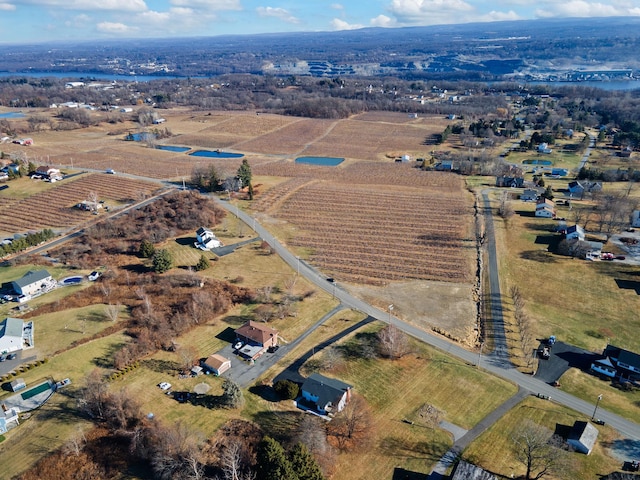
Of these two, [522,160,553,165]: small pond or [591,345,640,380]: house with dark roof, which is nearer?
[591,345,640,380]: house with dark roof

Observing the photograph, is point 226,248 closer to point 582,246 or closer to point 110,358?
point 110,358

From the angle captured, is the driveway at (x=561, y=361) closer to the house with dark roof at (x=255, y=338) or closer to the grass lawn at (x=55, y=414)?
the house with dark roof at (x=255, y=338)

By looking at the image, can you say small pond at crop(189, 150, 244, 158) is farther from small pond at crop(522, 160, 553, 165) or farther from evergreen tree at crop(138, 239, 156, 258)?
small pond at crop(522, 160, 553, 165)

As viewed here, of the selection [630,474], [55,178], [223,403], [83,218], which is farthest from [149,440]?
[55,178]

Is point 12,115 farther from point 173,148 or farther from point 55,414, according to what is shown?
point 55,414

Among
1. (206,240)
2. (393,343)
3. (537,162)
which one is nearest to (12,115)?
(206,240)

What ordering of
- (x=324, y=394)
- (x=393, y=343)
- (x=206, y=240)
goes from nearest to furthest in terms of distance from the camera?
(x=324, y=394), (x=393, y=343), (x=206, y=240)

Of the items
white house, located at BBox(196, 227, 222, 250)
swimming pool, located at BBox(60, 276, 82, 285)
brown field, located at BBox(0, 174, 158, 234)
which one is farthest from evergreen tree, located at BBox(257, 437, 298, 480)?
brown field, located at BBox(0, 174, 158, 234)
